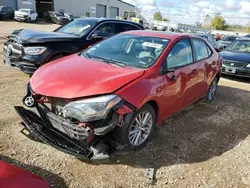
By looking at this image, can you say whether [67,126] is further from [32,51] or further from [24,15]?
[24,15]

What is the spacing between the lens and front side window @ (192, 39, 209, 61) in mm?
4705

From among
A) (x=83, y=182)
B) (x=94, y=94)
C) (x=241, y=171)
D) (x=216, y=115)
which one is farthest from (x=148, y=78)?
(x=216, y=115)

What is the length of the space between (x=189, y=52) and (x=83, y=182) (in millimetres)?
2900

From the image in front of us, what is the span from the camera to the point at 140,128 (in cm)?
339

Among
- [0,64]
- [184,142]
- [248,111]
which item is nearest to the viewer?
[184,142]

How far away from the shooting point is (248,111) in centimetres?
568

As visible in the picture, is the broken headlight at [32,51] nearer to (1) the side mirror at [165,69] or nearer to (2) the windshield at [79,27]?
(2) the windshield at [79,27]

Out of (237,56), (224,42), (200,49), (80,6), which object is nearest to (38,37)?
(200,49)

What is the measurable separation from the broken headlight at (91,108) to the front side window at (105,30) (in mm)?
4224

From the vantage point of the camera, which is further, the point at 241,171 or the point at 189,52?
the point at 189,52

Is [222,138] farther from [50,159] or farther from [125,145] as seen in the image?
[50,159]

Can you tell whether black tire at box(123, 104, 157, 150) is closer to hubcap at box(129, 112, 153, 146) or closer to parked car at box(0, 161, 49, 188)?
hubcap at box(129, 112, 153, 146)

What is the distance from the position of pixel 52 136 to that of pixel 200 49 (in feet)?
11.0

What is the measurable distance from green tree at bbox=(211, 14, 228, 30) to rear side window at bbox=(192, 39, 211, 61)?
80.6 meters
